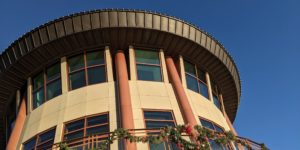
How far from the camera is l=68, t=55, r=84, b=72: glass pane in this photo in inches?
800

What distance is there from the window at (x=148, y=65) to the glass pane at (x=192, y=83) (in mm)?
1718

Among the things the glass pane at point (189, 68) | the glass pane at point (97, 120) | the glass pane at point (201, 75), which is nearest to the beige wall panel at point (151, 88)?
the glass pane at point (97, 120)

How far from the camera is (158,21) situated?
20062 mm

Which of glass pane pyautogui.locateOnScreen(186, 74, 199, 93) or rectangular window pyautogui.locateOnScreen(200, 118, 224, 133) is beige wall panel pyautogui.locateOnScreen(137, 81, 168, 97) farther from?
rectangular window pyautogui.locateOnScreen(200, 118, 224, 133)

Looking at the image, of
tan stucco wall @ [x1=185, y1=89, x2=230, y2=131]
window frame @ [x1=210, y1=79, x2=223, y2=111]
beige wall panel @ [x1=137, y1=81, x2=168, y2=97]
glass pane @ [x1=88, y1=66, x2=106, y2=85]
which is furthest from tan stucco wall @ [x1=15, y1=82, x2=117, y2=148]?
window frame @ [x1=210, y1=79, x2=223, y2=111]

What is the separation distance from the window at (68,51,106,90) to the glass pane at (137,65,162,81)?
5.62 ft

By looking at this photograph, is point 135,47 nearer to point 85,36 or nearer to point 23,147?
point 85,36

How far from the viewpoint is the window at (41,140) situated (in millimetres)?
17969

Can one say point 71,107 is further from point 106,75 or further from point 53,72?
point 53,72

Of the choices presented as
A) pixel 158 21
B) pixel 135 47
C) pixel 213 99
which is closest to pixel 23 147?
pixel 135 47

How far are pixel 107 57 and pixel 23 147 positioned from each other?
5.67 meters

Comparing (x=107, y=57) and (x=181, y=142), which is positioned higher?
(x=107, y=57)

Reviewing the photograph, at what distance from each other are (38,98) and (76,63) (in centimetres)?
257

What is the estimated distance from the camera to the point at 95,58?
20.4 meters
